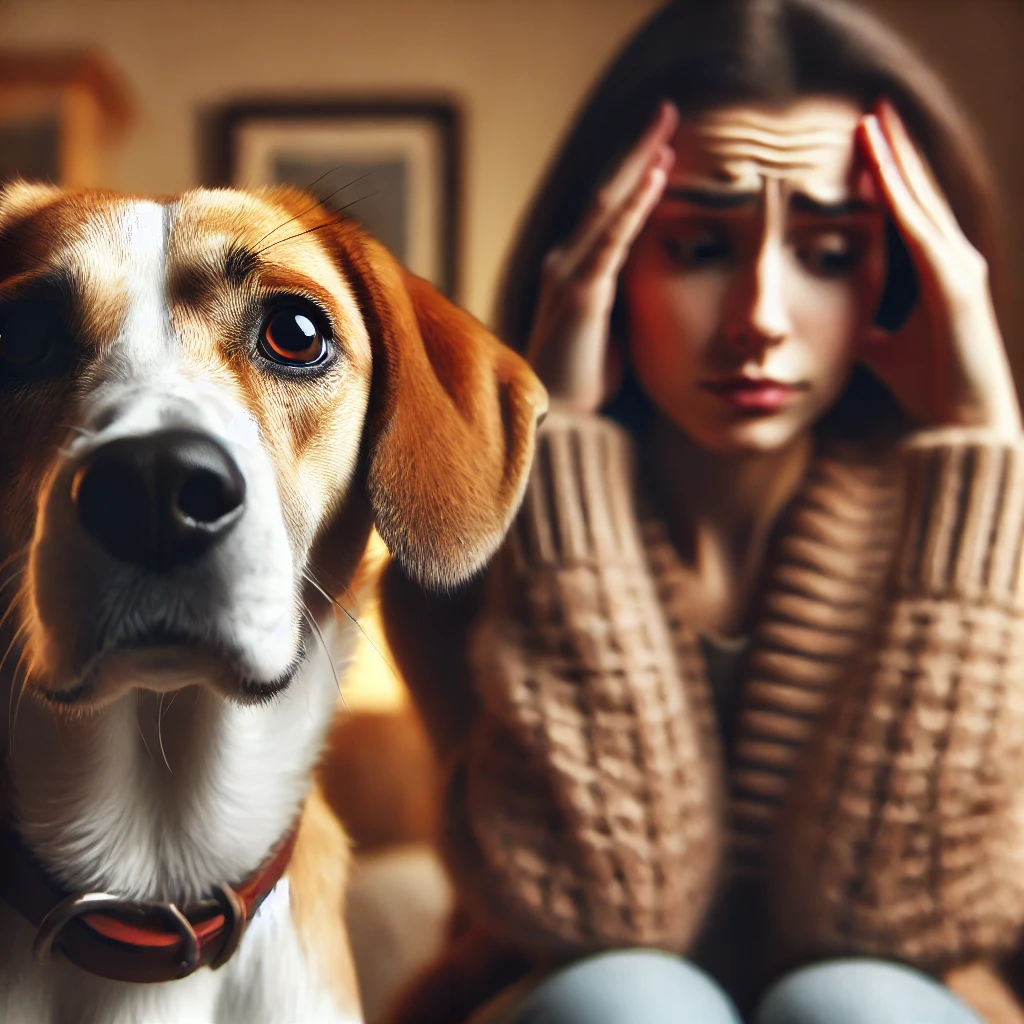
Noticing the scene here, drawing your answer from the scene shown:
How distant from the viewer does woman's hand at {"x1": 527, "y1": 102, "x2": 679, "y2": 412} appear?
85cm

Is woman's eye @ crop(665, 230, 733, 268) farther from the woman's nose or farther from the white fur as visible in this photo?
the white fur

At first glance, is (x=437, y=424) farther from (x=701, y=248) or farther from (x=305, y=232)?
(x=701, y=248)

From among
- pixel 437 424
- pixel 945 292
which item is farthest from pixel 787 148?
pixel 437 424

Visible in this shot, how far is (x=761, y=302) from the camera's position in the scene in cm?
84

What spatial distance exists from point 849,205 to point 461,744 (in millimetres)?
583

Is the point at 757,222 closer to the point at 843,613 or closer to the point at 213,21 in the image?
the point at 843,613

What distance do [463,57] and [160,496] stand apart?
1.96ft

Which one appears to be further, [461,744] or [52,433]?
[461,744]

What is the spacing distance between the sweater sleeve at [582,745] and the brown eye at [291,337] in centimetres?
26

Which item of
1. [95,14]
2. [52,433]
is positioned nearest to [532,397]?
[52,433]

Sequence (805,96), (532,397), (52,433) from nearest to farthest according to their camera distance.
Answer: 1. (52,433)
2. (532,397)
3. (805,96)

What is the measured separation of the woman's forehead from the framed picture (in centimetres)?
24

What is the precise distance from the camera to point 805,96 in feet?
2.78

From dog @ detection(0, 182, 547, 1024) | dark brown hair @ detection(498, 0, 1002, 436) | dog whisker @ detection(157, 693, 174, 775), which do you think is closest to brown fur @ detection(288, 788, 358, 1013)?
dog @ detection(0, 182, 547, 1024)
